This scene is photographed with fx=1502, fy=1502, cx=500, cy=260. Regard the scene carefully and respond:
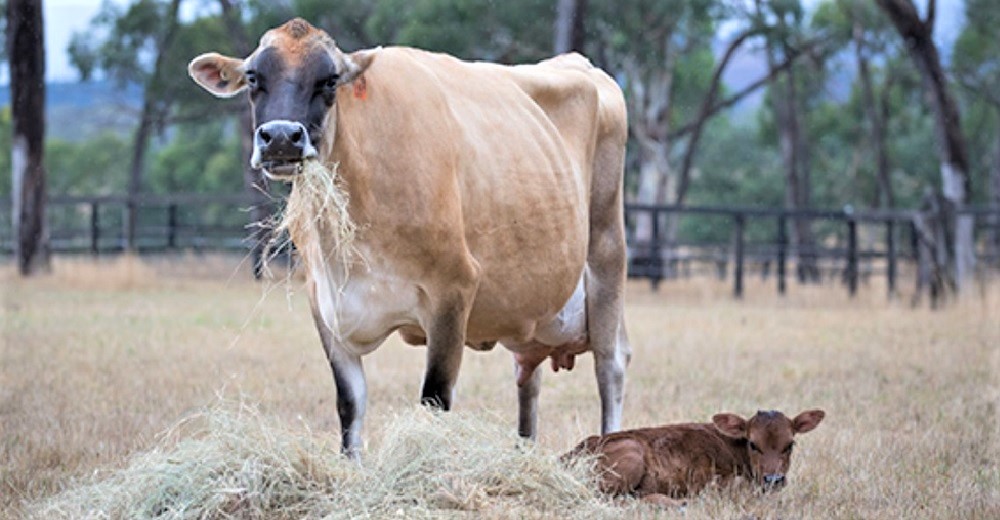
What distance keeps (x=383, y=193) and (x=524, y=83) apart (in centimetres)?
188

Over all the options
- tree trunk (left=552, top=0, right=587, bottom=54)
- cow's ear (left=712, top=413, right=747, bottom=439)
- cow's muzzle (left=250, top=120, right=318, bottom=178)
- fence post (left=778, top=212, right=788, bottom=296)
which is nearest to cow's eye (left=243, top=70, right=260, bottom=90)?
cow's muzzle (left=250, top=120, right=318, bottom=178)

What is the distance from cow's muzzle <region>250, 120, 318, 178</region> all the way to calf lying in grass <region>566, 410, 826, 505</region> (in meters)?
1.66

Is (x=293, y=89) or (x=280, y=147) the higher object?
(x=293, y=89)

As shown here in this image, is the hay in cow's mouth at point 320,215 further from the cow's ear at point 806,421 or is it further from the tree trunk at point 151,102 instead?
the tree trunk at point 151,102

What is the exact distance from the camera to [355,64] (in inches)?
242

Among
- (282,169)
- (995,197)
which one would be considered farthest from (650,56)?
(282,169)

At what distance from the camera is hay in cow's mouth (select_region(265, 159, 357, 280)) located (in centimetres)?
593

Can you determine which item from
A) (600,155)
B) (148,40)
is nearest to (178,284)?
(600,155)

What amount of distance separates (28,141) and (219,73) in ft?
65.9

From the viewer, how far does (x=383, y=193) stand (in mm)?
6281

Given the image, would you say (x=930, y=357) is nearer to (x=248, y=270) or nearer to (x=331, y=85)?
(x=331, y=85)

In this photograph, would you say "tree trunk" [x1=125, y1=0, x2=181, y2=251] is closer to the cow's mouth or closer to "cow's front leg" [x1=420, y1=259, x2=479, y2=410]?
"cow's front leg" [x1=420, y1=259, x2=479, y2=410]

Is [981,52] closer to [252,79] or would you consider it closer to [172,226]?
[172,226]

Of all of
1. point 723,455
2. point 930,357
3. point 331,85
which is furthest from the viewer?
point 930,357
